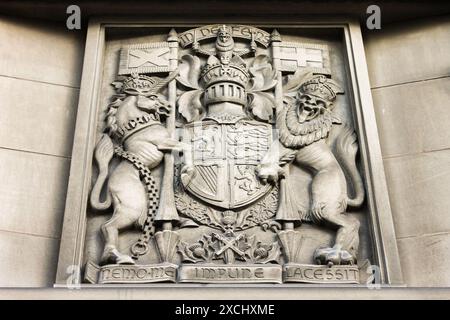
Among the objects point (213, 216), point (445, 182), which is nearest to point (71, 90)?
point (213, 216)

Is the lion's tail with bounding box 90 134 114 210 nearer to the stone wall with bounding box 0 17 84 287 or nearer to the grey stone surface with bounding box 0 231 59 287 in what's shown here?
the stone wall with bounding box 0 17 84 287

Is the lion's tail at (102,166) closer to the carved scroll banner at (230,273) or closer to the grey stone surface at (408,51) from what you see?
the carved scroll banner at (230,273)

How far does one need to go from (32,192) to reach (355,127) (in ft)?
11.0

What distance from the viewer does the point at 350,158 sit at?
20.7 ft

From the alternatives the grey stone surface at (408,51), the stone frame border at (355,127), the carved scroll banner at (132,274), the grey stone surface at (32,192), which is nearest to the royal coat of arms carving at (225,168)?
the carved scroll banner at (132,274)

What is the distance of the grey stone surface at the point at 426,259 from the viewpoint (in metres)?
5.76

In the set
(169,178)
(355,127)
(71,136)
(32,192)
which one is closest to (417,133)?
(355,127)

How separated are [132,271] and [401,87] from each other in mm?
3599

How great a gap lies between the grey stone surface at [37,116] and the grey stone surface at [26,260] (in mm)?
991

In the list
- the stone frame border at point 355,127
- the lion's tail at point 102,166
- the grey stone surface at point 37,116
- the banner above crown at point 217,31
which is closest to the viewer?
the stone frame border at point 355,127

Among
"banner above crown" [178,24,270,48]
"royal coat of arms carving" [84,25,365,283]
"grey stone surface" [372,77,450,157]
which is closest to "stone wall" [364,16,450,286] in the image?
"grey stone surface" [372,77,450,157]

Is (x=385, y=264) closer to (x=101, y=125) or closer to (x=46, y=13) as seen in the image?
(x=101, y=125)

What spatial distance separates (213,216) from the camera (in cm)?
600
